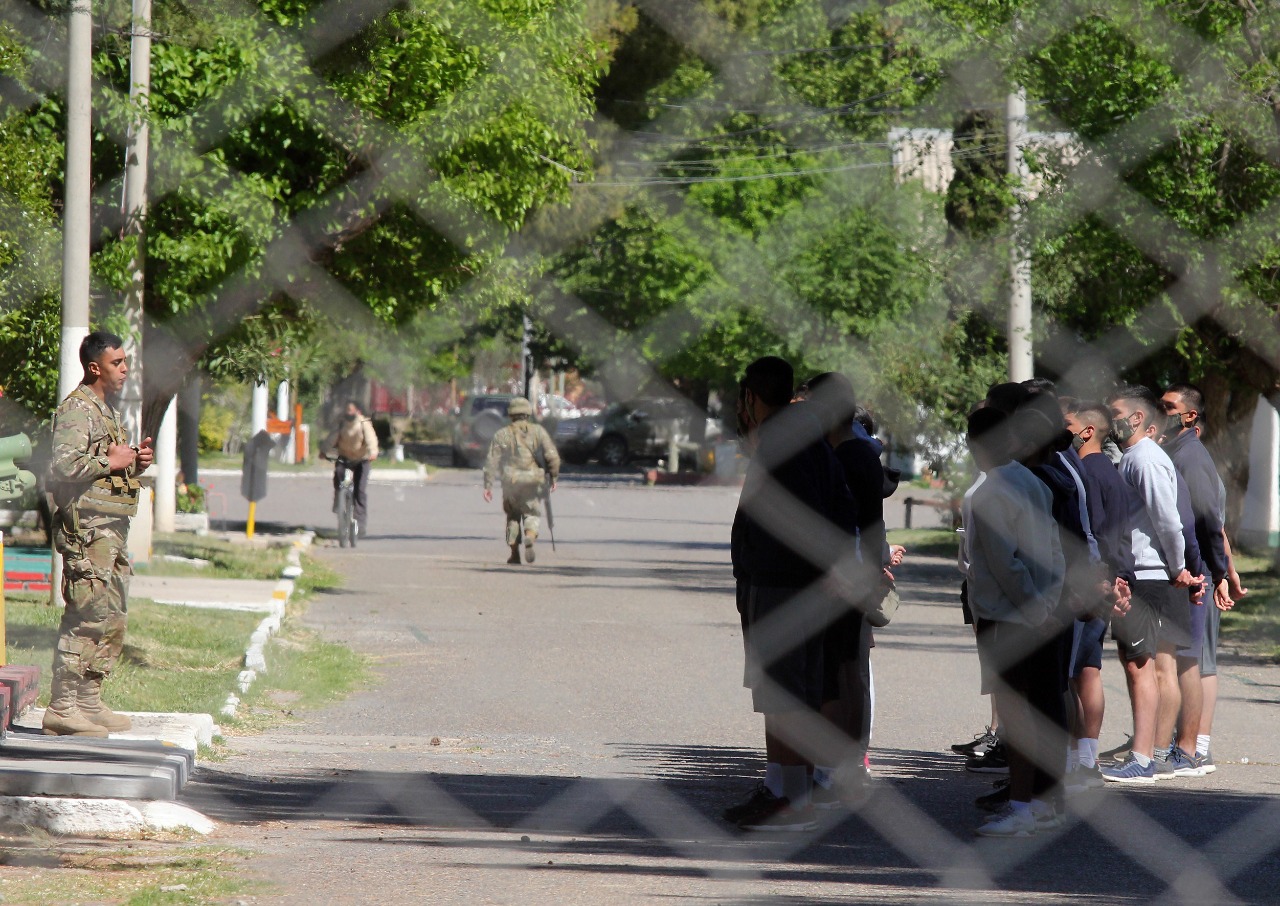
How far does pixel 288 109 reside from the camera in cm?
1466

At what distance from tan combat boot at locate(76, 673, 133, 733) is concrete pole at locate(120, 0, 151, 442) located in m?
6.27

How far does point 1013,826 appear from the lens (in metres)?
6.90

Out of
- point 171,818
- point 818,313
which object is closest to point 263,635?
point 171,818

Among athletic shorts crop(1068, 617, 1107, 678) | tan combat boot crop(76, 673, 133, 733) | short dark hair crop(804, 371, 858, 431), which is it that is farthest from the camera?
tan combat boot crop(76, 673, 133, 733)

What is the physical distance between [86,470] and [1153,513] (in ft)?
16.5

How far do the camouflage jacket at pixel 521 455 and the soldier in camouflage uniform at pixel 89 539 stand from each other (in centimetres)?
1134

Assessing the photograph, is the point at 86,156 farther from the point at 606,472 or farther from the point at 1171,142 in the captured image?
the point at 606,472

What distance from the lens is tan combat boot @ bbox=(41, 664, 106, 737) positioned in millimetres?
8156

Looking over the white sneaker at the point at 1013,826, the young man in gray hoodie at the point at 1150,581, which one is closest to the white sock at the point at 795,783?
the white sneaker at the point at 1013,826

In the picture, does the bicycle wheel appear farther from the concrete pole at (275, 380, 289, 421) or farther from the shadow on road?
the concrete pole at (275, 380, 289, 421)

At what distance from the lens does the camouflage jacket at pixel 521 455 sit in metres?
19.7

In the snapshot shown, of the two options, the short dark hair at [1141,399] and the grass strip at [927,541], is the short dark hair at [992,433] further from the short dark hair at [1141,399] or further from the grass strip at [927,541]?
the grass strip at [927,541]

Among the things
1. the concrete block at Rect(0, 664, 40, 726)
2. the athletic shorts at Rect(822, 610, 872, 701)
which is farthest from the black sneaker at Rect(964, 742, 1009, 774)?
the concrete block at Rect(0, 664, 40, 726)

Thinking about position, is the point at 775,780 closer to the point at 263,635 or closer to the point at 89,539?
the point at 89,539
